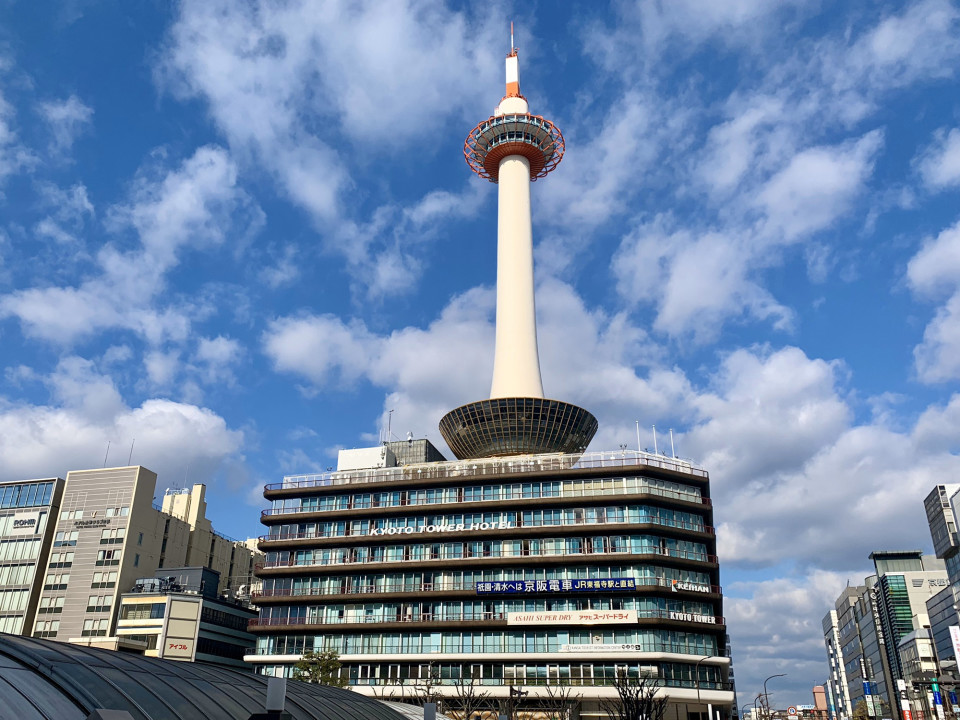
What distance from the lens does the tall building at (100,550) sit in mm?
112625

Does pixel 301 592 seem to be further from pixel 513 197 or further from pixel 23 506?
pixel 513 197

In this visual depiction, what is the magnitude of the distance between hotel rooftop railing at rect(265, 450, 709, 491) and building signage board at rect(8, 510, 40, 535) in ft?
131

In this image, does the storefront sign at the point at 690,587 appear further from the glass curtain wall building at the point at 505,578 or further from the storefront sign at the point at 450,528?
the storefront sign at the point at 450,528

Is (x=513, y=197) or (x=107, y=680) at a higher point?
(x=513, y=197)

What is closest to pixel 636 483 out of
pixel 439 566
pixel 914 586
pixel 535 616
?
pixel 535 616

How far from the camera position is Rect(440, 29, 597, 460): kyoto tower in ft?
375

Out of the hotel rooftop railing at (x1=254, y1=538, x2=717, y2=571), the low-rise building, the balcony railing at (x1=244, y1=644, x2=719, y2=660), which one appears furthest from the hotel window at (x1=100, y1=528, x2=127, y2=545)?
the balcony railing at (x1=244, y1=644, x2=719, y2=660)

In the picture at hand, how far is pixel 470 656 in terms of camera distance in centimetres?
9288

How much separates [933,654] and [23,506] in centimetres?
16801

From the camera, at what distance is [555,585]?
9225 centimetres

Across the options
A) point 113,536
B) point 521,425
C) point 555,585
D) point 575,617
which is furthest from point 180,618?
point 575,617

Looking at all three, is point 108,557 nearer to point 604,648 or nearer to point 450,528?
point 450,528

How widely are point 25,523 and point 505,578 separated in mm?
76846

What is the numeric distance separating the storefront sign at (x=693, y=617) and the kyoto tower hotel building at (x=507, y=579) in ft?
0.66
